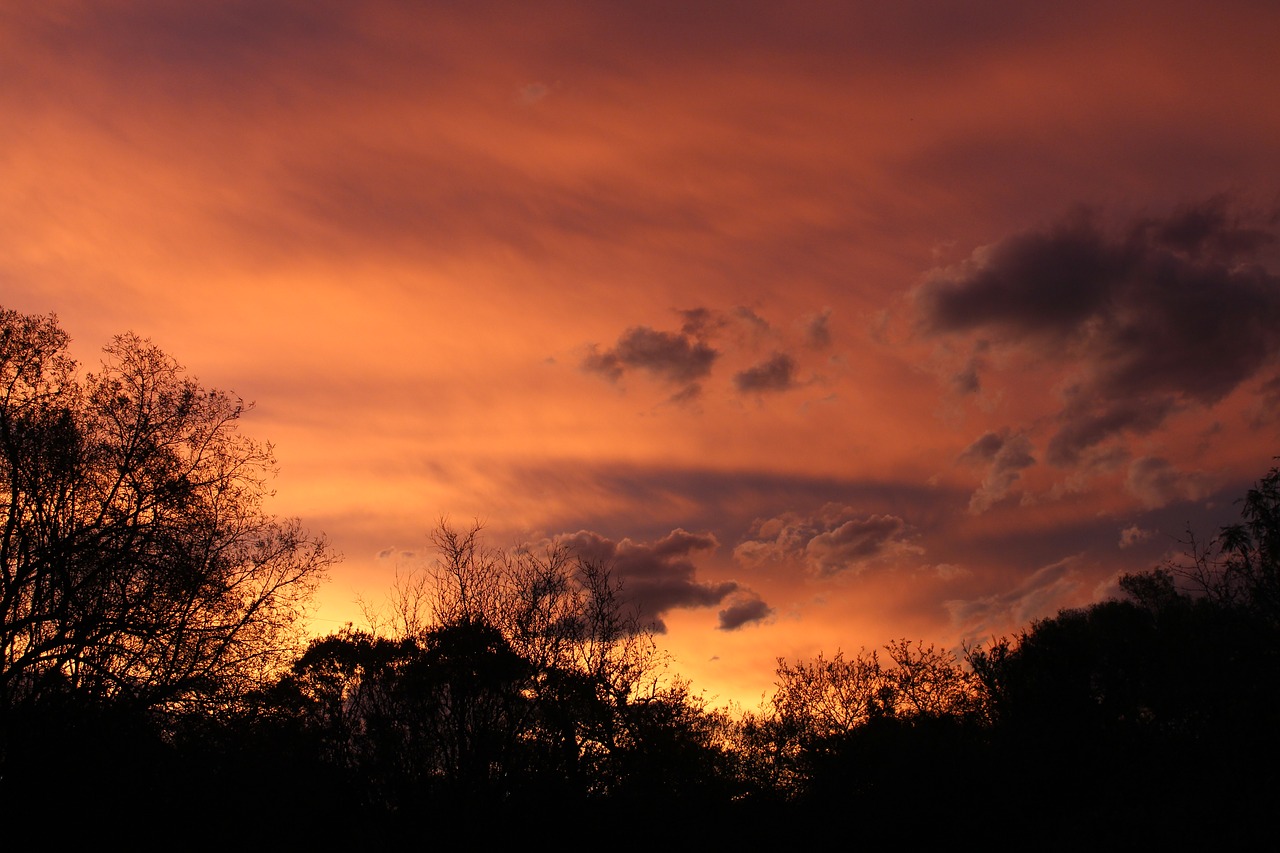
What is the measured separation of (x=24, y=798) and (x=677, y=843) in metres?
22.8

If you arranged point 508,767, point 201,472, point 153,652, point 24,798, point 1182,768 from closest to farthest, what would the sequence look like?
point 24,798
point 153,652
point 201,472
point 508,767
point 1182,768

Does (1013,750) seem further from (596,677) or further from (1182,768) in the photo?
(596,677)

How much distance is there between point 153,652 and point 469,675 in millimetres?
9247

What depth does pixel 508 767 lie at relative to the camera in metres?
25.3

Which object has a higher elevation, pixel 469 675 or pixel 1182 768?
pixel 469 675

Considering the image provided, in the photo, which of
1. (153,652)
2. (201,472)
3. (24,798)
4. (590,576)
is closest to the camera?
(24,798)

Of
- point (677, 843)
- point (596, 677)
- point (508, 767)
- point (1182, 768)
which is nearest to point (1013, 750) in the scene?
point (1182, 768)

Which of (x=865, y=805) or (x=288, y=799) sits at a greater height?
(x=288, y=799)

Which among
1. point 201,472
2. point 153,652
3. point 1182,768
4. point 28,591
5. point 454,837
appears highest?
point 201,472

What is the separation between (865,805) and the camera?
36.1m

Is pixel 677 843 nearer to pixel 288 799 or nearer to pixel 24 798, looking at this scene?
pixel 288 799

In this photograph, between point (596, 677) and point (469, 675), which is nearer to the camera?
point (469, 675)

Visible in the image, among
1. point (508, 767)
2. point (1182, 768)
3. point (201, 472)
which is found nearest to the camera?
point (201, 472)

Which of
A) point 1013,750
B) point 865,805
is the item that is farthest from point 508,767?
point 1013,750
